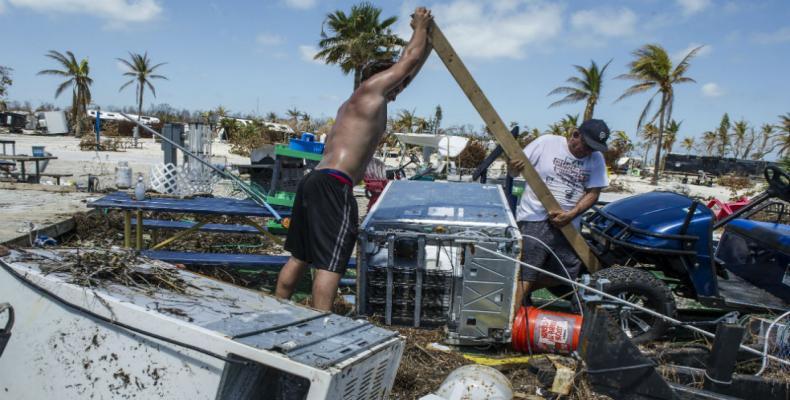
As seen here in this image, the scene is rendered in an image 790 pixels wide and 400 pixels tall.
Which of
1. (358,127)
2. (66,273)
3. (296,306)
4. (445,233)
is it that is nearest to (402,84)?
(358,127)

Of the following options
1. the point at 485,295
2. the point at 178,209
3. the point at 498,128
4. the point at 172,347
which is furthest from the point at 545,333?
the point at 178,209

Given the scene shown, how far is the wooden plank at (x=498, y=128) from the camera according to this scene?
387cm

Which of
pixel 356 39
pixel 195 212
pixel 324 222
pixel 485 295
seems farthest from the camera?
pixel 356 39

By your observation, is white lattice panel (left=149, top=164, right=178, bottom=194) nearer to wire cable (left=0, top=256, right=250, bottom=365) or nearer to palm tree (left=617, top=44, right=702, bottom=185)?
wire cable (left=0, top=256, right=250, bottom=365)

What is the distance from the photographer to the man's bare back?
349 cm

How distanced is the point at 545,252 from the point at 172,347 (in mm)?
3228

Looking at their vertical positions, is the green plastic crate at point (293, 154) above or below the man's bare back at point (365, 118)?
below

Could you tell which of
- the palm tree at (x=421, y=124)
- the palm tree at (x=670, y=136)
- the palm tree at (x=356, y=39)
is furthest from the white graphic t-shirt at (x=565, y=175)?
the palm tree at (x=670, y=136)

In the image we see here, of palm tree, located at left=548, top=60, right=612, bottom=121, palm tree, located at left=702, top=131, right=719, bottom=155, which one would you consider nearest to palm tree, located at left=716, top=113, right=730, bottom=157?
palm tree, located at left=702, top=131, right=719, bottom=155

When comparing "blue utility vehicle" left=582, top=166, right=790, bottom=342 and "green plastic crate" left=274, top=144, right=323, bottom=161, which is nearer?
"blue utility vehicle" left=582, top=166, right=790, bottom=342

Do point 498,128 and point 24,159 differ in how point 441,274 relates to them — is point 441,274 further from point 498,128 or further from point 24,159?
point 24,159

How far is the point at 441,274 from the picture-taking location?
376cm

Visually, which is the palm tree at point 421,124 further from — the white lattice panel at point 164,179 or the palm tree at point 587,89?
the white lattice panel at point 164,179

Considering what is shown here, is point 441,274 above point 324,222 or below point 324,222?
below
